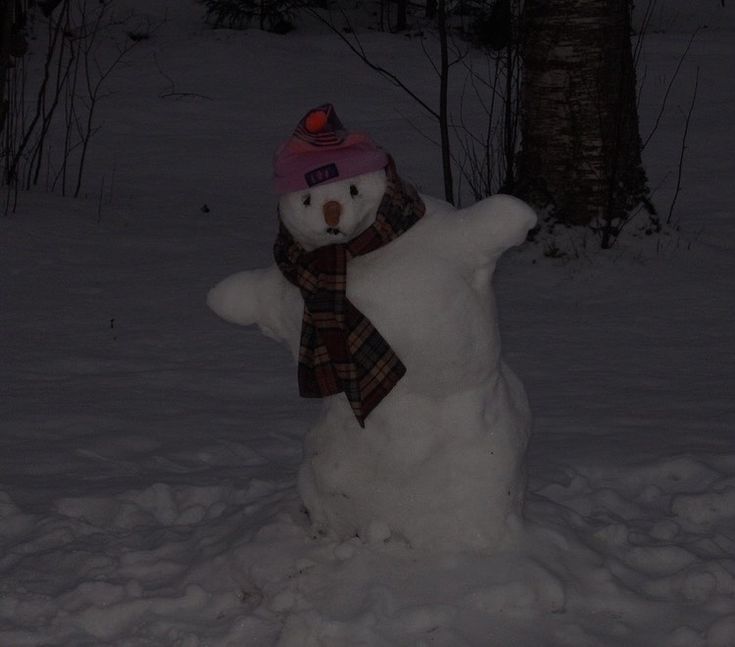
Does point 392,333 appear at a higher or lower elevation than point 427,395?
higher

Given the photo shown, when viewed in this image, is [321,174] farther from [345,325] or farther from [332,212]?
[345,325]

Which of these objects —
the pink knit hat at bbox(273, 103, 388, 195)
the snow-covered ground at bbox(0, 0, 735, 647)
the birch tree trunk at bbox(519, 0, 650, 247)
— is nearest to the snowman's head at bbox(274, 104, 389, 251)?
the pink knit hat at bbox(273, 103, 388, 195)

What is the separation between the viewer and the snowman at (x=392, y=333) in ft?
9.21

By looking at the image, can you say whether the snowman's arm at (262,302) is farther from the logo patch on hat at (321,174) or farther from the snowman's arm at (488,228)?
the snowman's arm at (488,228)

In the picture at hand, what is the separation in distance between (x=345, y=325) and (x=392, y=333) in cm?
12

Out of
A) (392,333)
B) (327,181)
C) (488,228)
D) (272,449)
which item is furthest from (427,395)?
(272,449)

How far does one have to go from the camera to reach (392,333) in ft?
9.27

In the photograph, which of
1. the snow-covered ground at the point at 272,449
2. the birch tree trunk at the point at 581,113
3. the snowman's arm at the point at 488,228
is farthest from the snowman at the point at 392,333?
the birch tree trunk at the point at 581,113

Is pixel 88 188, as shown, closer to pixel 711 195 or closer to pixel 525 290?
pixel 525 290

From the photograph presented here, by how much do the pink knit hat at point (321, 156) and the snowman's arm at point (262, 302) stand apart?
0.29m

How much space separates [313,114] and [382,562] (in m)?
1.14

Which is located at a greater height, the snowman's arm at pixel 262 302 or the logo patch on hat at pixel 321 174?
the logo patch on hat at pixel 321 174

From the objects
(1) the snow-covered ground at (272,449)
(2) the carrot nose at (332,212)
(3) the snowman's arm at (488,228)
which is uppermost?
(2) the carrot nose at (332,212)

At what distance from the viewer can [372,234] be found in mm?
2838
